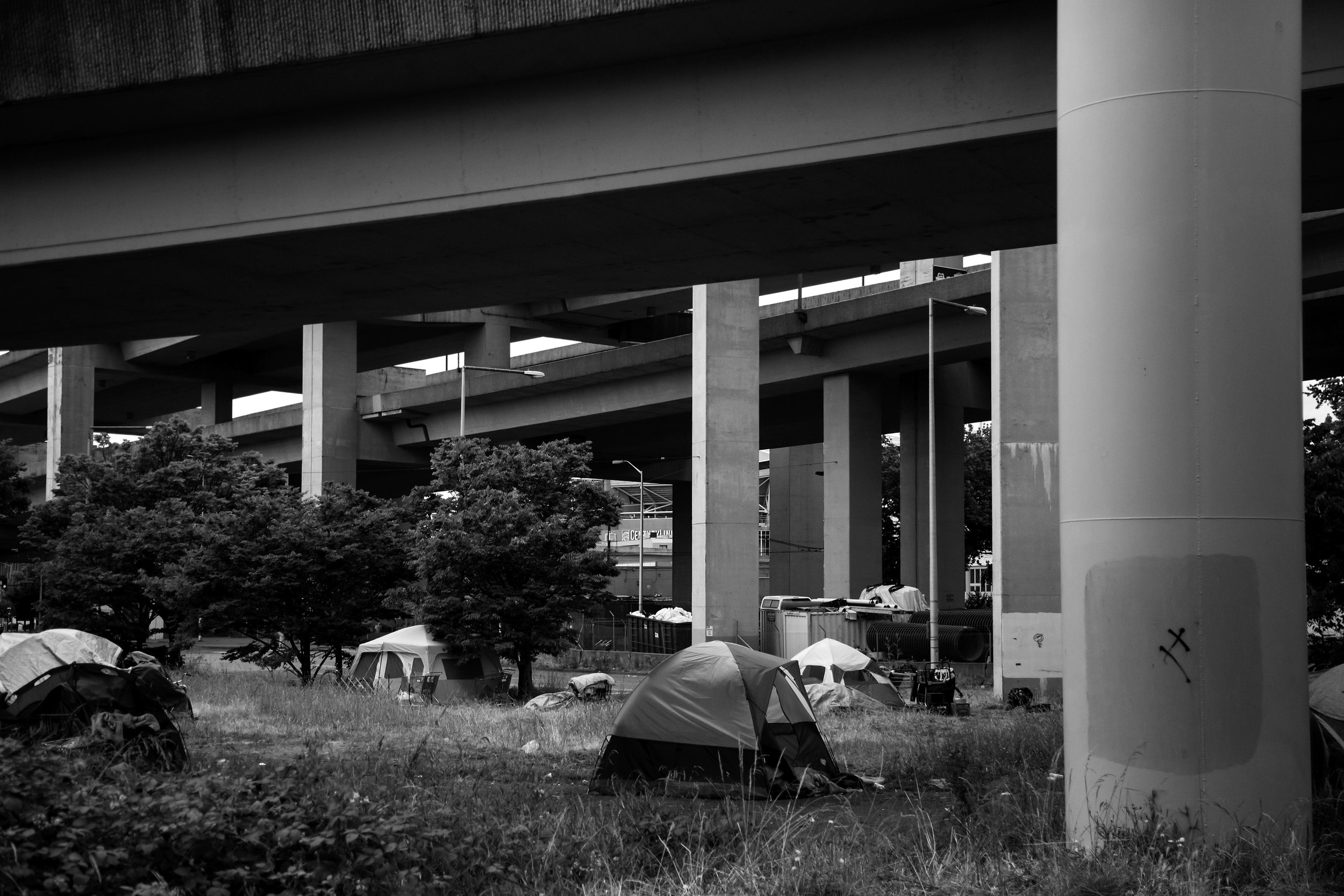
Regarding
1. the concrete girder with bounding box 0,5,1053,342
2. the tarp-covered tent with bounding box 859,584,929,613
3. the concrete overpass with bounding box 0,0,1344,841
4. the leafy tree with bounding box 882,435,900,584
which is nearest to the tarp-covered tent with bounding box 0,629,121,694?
the concrete overpass with bounding box 0,0,1344,841

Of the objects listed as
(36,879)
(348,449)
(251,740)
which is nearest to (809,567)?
(348,449)


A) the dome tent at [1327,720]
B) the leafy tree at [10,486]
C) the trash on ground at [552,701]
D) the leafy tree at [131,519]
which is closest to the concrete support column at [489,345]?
the leafy tree at [131,519]

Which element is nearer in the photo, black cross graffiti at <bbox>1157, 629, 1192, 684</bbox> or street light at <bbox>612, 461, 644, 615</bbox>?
black cross graffiti at <bbox>1157, 629, 1192, 684</bbox>

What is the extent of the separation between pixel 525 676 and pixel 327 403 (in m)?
26.8

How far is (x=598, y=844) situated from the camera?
8.77m

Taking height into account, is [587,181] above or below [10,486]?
above

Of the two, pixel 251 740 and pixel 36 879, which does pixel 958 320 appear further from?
pixel 36 879

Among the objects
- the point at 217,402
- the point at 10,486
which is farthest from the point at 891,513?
the point at 10,486

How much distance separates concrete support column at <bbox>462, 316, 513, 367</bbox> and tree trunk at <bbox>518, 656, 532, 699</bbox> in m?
28.5

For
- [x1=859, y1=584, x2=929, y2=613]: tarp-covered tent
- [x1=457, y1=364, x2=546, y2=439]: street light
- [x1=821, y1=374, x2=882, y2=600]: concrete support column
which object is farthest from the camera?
[x1=821, y1=374, x2=882, y2=600]: concrete support column

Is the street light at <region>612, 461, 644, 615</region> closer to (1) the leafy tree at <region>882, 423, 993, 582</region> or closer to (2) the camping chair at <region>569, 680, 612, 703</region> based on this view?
(1) the leafy tree at <region>882, 423, 993, 582</region>

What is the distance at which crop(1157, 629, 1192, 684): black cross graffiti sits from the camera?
330 inches

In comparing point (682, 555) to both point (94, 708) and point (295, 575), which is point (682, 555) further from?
point (94, 708)

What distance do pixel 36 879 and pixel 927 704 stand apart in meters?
19.5
